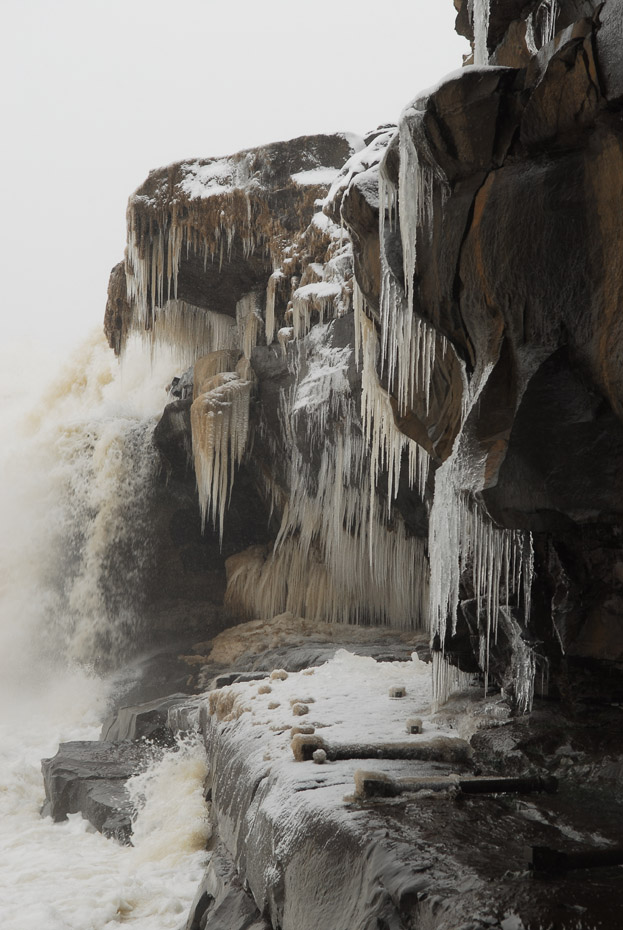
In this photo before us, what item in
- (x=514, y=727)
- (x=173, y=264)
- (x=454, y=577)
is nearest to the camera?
(x=514, y=727)

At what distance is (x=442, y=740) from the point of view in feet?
15.5

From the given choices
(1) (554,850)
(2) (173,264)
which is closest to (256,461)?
(2) (173,264)

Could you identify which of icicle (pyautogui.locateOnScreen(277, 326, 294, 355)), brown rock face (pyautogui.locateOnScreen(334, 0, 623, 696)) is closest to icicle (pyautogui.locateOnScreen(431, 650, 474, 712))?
brown rock face (pyautogui.locateOnScreen(334, 0, 623, 696))

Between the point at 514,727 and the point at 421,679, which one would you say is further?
the point at 421,679

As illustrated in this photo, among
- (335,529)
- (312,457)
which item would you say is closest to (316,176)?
(312,457)

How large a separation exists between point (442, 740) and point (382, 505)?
21.2 feet

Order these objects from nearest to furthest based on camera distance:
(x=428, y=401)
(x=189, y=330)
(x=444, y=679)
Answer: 1. (x=428, y=401)
2. (x=444, y=679)
3. (x=189, y=330)

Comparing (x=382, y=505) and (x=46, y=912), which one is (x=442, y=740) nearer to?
(x=46, y=912)

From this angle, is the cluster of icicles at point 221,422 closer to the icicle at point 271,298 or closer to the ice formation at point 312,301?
the icicle at point 271,298

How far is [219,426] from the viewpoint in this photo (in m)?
12.2

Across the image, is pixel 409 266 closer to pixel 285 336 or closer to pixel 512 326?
pixel 512 326

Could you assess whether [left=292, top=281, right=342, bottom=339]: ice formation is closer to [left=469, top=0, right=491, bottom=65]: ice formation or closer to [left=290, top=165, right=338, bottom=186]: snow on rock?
[left=290, top=165, right=338, bottom=186]: snow on rock

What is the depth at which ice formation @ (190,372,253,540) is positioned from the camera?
1220 cm

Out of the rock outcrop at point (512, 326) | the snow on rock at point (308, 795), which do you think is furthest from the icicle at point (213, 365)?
the snow on rock at point (308, 795)
